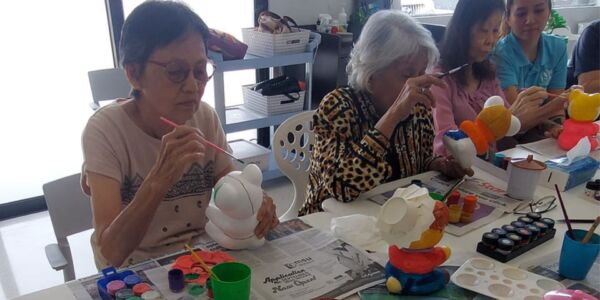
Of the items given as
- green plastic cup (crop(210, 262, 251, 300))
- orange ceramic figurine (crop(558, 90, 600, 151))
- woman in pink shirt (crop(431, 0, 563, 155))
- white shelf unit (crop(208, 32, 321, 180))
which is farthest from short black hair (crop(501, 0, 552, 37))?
green plastic cup (crop(210, 262, 251, 300))

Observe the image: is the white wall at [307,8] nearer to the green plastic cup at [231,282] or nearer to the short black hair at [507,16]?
the short black hair at [507,16]

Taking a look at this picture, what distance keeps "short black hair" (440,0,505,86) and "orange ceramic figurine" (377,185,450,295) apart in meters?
1.13

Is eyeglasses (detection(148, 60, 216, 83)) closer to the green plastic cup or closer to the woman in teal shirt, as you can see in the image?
the green plastic cup

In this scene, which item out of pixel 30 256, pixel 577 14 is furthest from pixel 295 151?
pixel 577 14

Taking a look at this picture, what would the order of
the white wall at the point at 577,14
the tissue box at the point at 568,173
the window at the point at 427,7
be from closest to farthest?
the tissue box at the point at 568,173, the window at the point at 427,7, the white wall at the point at 577,14

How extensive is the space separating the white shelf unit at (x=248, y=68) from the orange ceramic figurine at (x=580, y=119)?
143 centimetres

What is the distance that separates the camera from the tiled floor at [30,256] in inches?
82.7

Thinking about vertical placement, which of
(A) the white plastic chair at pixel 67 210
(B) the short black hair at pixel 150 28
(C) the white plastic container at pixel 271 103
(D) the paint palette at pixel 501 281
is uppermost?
(B) the short black hair at pixel 150 28

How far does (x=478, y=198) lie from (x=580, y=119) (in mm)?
610

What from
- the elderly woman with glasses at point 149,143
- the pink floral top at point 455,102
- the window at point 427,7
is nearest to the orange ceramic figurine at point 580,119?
the pink floral top at point 455,102

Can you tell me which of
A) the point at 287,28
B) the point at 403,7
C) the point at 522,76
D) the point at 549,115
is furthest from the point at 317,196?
the point at 403,7

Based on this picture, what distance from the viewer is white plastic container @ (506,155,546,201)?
1330mm

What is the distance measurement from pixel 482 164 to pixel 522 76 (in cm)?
84

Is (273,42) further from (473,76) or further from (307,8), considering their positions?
(473,76)
